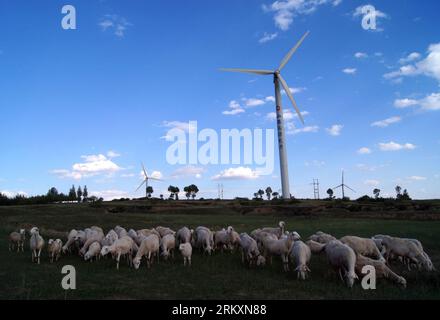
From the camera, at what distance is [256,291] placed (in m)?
14.3

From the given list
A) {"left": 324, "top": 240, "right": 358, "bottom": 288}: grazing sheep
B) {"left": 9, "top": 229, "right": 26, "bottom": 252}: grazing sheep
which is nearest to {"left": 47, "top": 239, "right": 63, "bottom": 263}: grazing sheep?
{"left": 9, "top": 229, "right": 26, "bottom": 252}: grazing sheep

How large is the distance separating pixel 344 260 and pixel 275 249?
4.42m

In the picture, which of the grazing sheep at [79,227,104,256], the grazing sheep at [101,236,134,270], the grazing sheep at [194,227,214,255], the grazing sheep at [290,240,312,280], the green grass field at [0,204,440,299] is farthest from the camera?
the grazing sheep at [194,227,214,255]

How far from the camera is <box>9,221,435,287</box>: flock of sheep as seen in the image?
16.0 meters

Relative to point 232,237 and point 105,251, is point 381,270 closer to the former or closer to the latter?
point 232,237

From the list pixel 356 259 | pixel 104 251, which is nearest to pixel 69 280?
pixel 104 251

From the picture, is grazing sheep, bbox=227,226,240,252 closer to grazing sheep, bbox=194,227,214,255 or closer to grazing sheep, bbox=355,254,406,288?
grazing sheep, bbox=194,227,214,255

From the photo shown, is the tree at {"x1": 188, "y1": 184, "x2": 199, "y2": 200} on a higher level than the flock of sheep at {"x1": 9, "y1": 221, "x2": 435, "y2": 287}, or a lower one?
higher

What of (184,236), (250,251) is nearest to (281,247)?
(250,251)

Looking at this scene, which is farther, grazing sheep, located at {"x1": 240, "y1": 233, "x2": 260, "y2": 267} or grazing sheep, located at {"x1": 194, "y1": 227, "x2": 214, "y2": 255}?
grazing sheep, located at {"x1": 194, "y1": 227, "x2": 214, "y2": 255}

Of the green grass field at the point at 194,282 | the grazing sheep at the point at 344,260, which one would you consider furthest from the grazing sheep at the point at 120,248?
the grazing sheep at the point at 344,260
